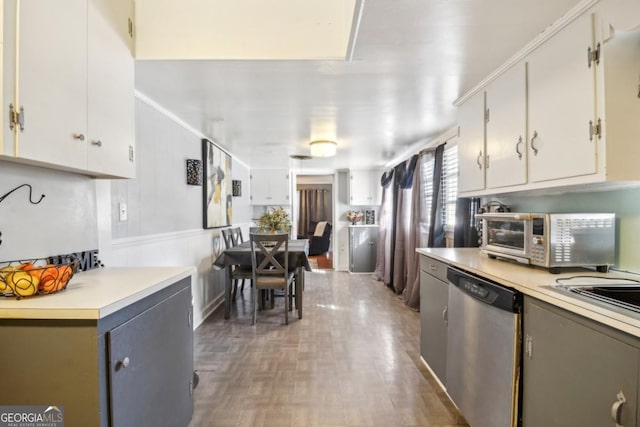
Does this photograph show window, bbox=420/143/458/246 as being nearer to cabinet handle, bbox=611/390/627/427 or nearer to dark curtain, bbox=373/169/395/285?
dark curtain, bbox=373/169/395/285

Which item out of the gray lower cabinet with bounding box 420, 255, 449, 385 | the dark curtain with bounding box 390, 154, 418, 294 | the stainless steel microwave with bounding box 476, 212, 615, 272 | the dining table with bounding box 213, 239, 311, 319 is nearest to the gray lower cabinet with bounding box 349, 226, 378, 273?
Answer: the dark curtain with bounding box 390, 154, 418, 294

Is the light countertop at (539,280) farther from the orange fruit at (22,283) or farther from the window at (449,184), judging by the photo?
the orange fruit at (22,283)

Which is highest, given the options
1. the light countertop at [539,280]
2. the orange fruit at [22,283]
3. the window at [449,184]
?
the window at [449,184]

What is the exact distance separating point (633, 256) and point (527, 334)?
71cm

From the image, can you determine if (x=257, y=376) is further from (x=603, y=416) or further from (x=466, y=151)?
(x=466, y=151)

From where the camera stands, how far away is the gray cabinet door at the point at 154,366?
1.01 m

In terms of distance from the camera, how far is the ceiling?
52.4 inches

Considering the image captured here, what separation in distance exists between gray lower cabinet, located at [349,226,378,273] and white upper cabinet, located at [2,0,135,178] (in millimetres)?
4586

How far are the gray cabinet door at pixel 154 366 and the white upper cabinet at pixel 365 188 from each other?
462cm

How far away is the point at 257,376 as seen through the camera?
2193 millimetres

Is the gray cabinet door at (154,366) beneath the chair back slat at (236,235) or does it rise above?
beneath

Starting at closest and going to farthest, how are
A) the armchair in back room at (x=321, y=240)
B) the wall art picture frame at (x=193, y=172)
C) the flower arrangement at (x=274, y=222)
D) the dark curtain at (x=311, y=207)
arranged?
the wall art picture frame at (x=193, y=172) → the flower arrangement at (x=274, y=222) → the armchair in back room at (x=321, y=240) → the dark curtain at (x=311, y=207)

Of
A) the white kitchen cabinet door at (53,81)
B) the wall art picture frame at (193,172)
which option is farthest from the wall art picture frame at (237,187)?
the white kitchen cabinet door at (53,81)

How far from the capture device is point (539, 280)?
1303mm
